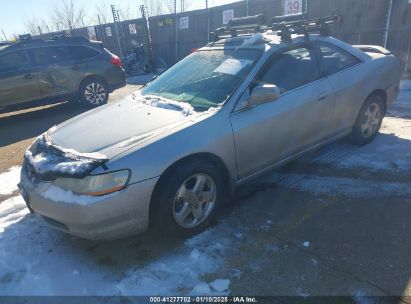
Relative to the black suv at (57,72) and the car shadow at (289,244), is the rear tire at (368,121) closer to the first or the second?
the car shadow at (289,244)

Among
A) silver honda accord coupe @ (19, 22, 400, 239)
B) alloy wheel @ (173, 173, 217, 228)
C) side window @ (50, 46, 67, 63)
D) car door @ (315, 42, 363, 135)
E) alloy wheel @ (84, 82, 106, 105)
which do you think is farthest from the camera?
alloy wheel @ (84, 82, 106, 105)

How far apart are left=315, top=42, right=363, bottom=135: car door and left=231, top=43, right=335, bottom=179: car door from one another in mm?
135

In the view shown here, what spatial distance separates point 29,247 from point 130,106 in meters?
1.67

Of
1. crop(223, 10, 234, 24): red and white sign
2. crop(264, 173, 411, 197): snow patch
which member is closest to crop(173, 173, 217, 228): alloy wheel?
crop(264, 173, 411, 197): snow patch

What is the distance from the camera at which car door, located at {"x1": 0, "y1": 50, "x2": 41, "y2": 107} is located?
7.65 m

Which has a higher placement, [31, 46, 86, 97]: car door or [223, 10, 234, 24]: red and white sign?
[223, 10, 234, 24]: red and white sign

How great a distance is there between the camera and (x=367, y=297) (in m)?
2.38

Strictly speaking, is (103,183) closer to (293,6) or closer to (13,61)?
(13,61)

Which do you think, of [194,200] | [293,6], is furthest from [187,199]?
[293,6]

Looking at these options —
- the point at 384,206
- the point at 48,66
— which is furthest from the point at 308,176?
the point at 48,66

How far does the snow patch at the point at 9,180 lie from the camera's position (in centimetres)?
442

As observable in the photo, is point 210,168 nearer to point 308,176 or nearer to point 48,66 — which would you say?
point 308,176

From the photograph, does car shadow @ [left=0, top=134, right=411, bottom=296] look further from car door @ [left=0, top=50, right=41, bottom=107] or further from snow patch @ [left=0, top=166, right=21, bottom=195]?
car door @ [left=0, top=50, right=41, bottom=107]

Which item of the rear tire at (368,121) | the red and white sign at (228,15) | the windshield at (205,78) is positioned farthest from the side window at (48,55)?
the rear tire at (368,121)
